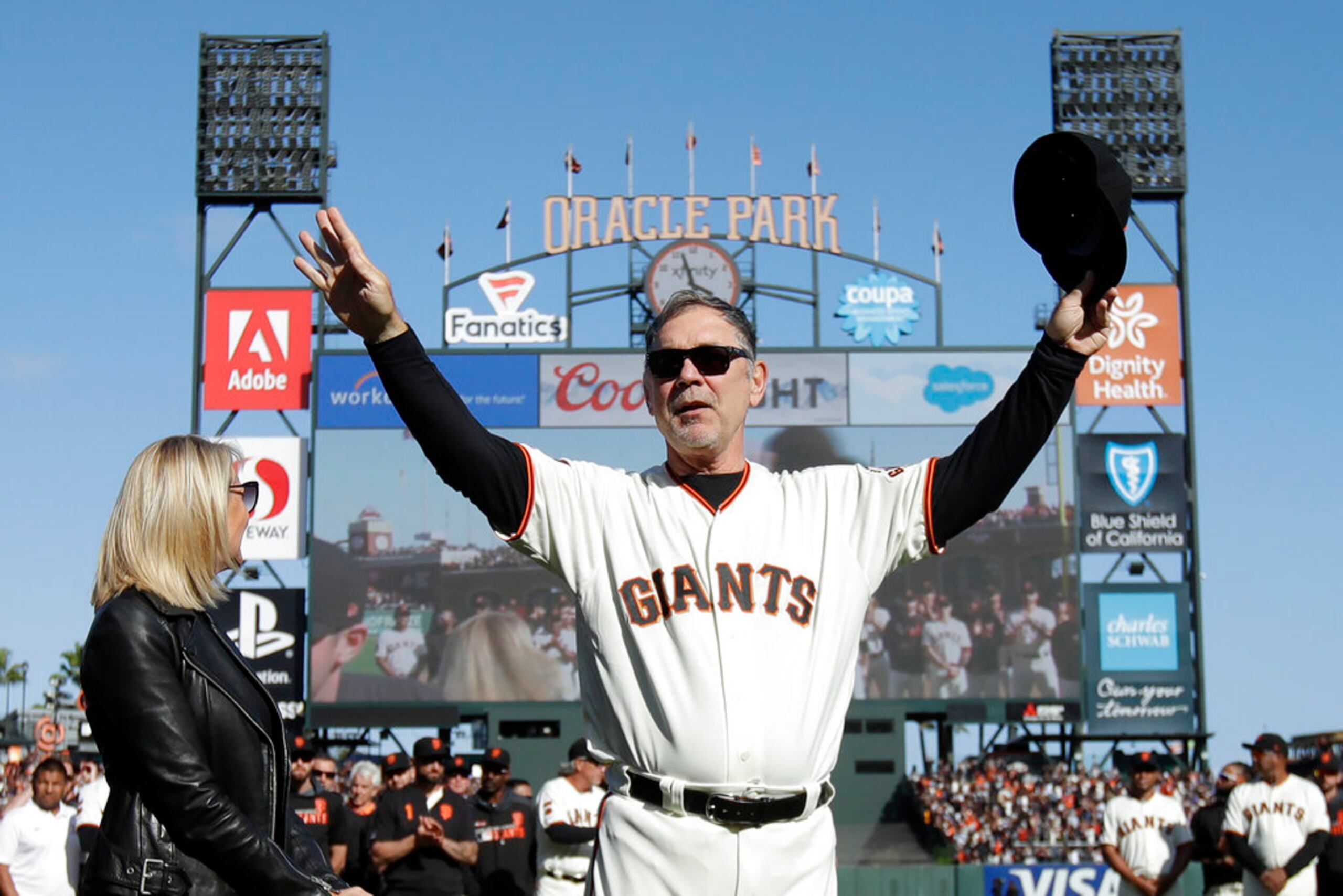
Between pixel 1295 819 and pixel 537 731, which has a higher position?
pixel 1295 819

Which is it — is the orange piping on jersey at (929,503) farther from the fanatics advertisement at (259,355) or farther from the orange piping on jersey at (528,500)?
the fanatics advertisement at (259,355)

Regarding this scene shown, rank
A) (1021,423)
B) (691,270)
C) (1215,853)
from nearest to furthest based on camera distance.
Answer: (1021,423) < (1215,853) < (691,270)

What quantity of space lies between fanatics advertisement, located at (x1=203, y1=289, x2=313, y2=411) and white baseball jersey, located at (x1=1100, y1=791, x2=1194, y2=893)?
21.3 meters

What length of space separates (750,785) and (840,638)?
0.37 metres

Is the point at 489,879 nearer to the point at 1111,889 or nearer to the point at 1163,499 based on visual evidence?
the point at 1111,889

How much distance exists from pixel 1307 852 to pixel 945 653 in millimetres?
18522

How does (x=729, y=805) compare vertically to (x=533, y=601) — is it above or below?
above

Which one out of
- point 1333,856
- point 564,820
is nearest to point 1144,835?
point 1333,856

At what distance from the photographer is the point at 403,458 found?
2961 centimetres

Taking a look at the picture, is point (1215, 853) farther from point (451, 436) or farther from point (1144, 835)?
point (451, 436)

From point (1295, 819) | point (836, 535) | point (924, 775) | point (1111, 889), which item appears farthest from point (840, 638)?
point (924, 775)

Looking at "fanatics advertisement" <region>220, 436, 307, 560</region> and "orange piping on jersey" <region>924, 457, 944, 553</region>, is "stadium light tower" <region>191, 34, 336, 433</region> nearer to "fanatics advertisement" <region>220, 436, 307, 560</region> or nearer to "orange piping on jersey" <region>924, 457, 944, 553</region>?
"fanatics advertisement" <region>220, 436, 307, 560</region>

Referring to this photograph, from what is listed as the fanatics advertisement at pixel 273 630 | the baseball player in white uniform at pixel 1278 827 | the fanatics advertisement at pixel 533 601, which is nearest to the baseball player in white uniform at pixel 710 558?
the baseball player in white uniform at pixel 1278 827

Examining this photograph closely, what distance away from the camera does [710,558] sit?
10.8 feet
